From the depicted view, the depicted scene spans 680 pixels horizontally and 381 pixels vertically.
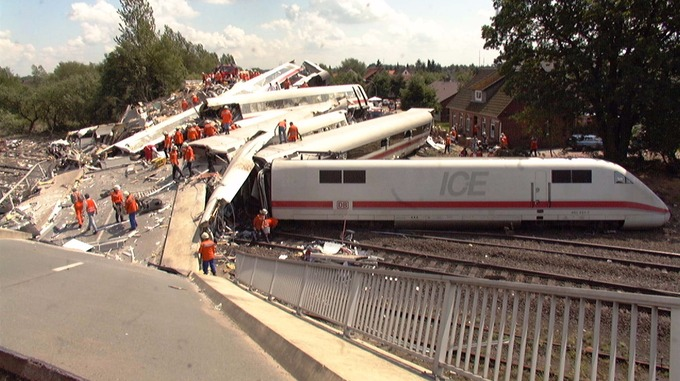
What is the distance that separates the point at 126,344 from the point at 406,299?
9.12 feet

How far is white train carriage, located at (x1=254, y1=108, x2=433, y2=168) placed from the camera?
18516 mm

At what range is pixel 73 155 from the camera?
26562 millimetres

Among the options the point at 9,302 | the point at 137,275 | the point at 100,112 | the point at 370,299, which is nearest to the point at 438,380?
the point at 370,299

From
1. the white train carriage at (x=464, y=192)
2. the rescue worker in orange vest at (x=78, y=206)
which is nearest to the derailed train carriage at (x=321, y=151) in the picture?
the white train carriage at (x=464, y=192)

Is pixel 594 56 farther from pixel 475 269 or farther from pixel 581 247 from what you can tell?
pixel 475 269

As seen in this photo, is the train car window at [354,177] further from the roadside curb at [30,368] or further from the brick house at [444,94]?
the brick house at [444,94]

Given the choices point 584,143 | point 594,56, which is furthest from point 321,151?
point 584,143

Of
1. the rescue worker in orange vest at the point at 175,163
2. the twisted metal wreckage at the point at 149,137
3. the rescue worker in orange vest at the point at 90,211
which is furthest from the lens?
the twisted metal wreckage at the point at 149,137

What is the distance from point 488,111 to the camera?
4347 cm

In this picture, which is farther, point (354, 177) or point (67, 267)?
point (354, 177)

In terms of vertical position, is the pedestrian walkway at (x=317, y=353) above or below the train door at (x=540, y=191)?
below

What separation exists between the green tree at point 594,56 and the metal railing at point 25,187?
23227 mm

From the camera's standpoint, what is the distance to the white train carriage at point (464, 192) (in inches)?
633

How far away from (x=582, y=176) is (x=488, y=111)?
28623 mm
